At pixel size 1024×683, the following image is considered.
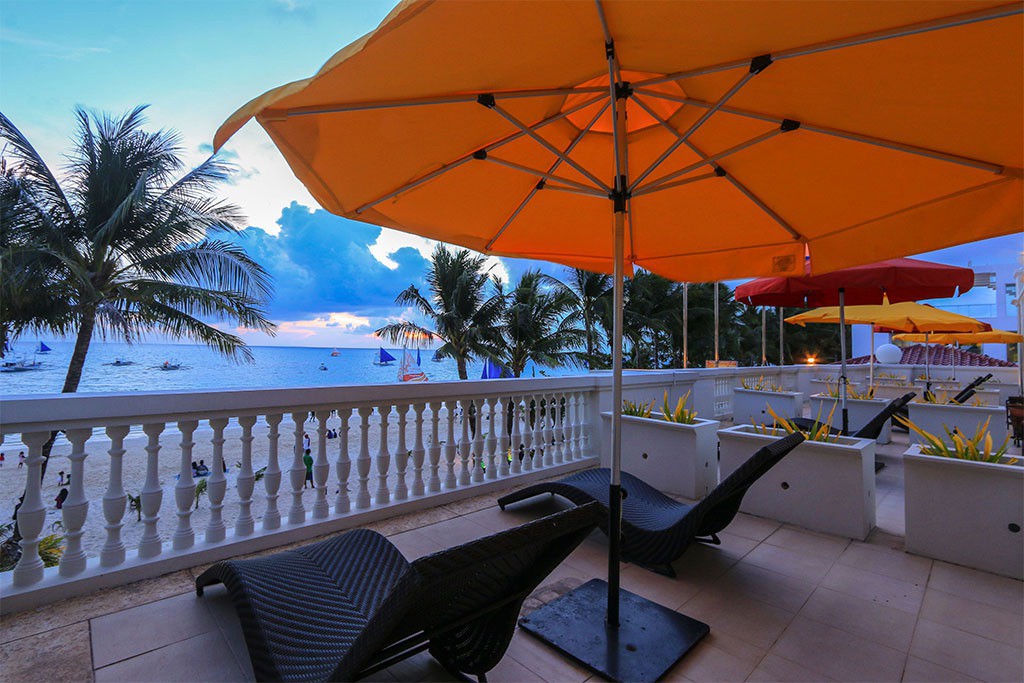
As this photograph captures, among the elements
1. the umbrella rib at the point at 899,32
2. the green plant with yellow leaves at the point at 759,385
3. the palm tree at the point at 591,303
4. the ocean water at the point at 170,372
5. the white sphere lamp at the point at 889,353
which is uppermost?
the palm tree at the point at 591,303

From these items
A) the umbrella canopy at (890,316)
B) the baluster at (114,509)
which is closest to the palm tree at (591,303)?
the umbrella canopy at (890,316)

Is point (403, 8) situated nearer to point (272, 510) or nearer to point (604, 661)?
point (604, 661)

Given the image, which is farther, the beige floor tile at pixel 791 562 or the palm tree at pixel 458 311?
the palm tree at pixel 458 311

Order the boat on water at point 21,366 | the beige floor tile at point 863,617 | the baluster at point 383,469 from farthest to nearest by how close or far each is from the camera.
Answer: the boat on water at point 21,366 → the baluster at point 383,469 → the beige floor tile at point 863,617

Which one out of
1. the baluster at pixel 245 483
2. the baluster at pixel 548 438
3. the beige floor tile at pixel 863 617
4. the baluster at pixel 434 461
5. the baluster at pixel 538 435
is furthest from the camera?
the baluster at pixel 548 438

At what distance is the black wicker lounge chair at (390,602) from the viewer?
4.04ft

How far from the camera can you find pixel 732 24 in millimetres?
1508

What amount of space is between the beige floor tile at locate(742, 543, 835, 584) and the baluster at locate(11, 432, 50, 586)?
3986 mm

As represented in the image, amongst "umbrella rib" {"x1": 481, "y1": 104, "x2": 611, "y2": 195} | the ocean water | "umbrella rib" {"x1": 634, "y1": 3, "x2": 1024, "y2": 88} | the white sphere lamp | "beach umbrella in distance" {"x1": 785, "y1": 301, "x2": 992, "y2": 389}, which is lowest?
the ocean water

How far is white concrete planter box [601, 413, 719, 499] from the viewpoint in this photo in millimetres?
4121

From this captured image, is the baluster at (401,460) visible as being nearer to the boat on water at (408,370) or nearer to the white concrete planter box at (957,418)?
the white concrete planter box at (957,418)

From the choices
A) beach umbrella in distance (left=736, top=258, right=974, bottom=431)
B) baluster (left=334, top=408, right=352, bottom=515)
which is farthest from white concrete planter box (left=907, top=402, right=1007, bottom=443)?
baluster (left=334, top=408, right=352, bottom=515)

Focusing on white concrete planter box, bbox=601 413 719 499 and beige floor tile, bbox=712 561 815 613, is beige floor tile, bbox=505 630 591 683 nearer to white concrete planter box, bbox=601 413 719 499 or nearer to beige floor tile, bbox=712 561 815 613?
beige floor tile, bbox=712 561 815 613

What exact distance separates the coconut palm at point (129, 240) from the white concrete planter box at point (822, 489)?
12.5 metres
